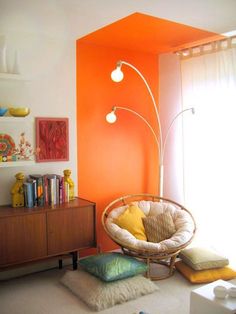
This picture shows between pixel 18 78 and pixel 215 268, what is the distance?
8.33 ft

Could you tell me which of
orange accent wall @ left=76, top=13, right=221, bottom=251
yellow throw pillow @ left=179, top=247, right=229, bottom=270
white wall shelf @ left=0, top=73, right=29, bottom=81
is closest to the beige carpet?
yellow throw pillow @ left=179, top=247, right=229, bottom=270

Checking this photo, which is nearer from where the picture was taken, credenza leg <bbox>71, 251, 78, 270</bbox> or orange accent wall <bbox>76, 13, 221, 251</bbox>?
credenza leg <bbox>71, 251, 78, 270</bbox>

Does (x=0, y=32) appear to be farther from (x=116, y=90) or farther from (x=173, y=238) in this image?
(x=173, y=238)

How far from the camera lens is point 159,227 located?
357 centimetres

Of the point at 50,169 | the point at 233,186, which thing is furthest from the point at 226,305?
the point at 50,169

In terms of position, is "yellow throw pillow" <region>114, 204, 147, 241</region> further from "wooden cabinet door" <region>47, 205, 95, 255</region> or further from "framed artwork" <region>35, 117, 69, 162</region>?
"framed artwork" <region>35, 117, 69, 162</region>

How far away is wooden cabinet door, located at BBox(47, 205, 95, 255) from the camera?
10.7ft

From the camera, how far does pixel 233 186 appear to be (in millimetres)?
3617

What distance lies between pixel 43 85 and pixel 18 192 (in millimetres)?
1084

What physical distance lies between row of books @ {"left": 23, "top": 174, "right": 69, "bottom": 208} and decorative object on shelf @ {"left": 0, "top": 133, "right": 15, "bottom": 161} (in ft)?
1.04

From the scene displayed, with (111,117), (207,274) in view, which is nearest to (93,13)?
(111,117)

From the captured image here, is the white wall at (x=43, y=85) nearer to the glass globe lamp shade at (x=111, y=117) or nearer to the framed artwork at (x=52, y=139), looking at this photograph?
the framed artwork at (x=52, y=139)

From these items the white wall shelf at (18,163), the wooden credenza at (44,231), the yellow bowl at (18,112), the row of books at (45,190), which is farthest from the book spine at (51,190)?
the yellow bowl at (18,112)

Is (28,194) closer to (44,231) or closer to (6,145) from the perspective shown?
(44,231)
